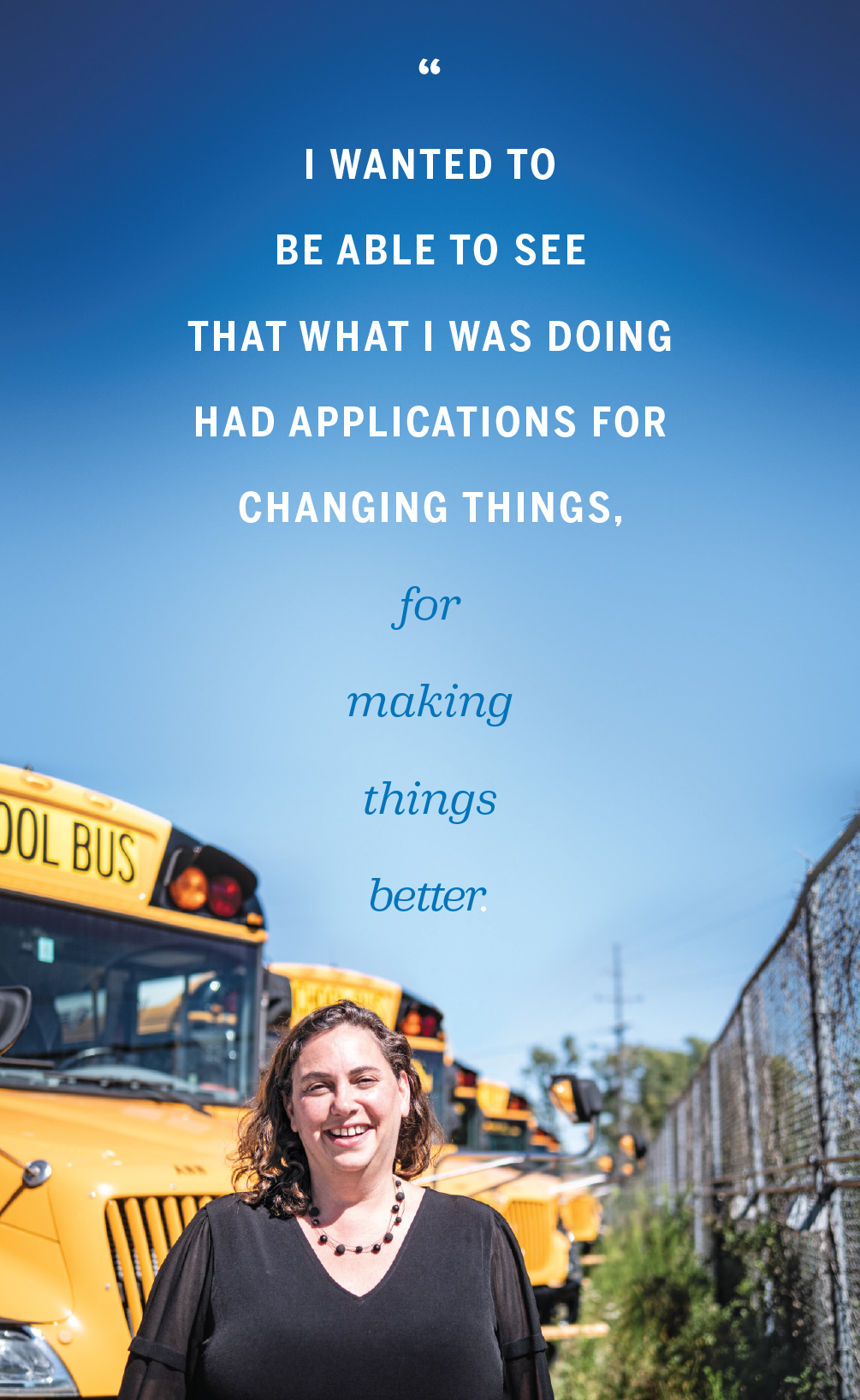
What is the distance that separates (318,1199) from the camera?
211 centimetres

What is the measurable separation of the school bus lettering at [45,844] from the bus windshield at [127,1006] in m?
0.15

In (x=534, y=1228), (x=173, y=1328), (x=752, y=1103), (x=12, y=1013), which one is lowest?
(x=534, y=1228)

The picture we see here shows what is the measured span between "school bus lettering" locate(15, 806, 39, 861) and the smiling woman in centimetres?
207

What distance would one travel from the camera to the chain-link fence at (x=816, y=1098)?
4.14 metres

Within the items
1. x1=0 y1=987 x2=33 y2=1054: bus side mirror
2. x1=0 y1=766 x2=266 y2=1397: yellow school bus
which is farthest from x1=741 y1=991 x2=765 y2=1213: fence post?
x1=0 y1=987 x2=33 y2=1054: bus side mirror

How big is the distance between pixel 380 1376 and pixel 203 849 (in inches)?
118

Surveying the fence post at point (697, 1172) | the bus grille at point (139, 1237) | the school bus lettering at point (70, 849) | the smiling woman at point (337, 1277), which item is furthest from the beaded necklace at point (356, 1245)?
the fence post at point (697, 1172)

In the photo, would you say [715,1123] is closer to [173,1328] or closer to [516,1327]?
[516,1327]

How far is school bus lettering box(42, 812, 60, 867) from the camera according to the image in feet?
13.5

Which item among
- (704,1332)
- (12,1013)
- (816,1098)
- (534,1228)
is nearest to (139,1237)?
(12,1013)

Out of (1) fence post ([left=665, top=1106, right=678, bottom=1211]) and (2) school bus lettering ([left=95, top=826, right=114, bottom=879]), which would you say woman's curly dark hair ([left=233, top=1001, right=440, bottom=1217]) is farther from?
(1) fence post ([left=665, top=1106, right=678, bottom=1211])

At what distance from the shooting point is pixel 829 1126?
4371mm

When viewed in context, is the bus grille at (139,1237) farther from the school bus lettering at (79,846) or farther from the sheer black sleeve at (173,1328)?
the school bus lettering at (79,846)

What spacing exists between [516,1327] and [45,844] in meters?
2.58
